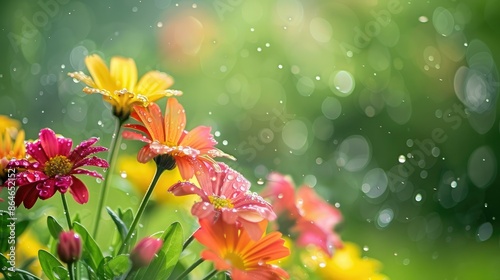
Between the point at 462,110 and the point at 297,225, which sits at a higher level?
the point at 462,110

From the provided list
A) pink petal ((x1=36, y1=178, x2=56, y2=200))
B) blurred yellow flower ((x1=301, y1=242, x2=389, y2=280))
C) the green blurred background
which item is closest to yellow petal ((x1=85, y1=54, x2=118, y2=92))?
pink petal ((x1=36, y1=178, x2=56, y2=200))

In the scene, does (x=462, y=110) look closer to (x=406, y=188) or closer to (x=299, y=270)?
(x=406, y=188)

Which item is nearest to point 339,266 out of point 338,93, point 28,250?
point 28,250

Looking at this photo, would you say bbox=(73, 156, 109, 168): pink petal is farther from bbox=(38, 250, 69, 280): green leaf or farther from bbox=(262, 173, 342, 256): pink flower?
bbox=(262, 173, 342, 256): pink flower

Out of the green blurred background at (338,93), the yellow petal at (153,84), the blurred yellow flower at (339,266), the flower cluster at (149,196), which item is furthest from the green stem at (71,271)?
the green blurred background at (338,93)

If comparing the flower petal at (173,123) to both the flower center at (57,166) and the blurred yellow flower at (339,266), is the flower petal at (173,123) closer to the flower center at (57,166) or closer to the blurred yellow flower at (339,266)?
the flower center at (57,166)

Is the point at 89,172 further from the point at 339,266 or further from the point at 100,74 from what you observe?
the point at 339,266

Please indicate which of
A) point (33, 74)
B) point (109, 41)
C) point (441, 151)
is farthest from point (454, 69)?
point (33, 74)
